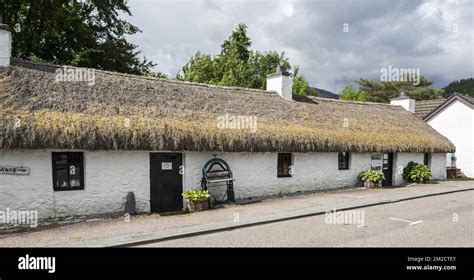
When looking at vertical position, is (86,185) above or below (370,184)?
above

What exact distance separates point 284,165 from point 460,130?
1740cm

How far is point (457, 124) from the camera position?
25.3m

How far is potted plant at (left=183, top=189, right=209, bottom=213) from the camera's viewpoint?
12.0 m

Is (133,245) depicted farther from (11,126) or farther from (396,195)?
(396,195)

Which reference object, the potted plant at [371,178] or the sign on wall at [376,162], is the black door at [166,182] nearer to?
the potted plant at [371,178]

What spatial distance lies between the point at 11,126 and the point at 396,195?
609 inches

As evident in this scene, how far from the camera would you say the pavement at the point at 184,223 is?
27.6 feet

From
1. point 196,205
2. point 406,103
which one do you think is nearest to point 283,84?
point 196,205

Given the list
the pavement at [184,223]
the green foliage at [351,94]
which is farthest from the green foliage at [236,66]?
the pavement at [184,223]

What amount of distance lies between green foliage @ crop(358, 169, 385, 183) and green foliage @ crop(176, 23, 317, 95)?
2041cm

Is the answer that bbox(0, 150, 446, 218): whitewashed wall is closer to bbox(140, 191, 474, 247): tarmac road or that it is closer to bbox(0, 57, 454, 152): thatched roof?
bbox(0, 57, 454, 152): thatched roof

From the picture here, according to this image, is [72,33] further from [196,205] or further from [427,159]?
[427,159]

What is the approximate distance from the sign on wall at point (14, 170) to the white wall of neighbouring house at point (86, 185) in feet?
0.30

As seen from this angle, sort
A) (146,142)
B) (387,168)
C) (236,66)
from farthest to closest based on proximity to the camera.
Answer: (236,66), (387,168), (146,142)
